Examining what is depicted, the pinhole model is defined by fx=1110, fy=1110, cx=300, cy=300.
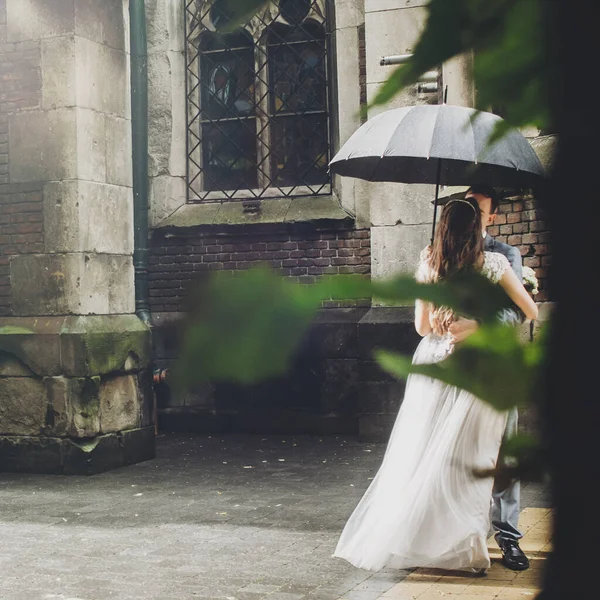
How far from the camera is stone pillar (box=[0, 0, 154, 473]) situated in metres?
8.28

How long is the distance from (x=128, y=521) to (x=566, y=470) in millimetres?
6184

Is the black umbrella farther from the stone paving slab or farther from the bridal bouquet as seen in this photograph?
the stone paving slab

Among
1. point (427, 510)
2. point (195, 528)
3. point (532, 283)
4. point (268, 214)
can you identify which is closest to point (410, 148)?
point (427, 510)

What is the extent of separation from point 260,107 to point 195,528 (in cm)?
552

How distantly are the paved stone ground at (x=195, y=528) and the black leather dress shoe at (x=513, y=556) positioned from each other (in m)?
0.50

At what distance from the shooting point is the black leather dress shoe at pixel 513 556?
4.96 meters

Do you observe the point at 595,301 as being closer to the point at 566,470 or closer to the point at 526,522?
the point at 566,470

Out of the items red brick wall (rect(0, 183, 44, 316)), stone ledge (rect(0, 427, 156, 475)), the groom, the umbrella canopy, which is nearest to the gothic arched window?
red brick wall (rect(0, 183, 44, 316))

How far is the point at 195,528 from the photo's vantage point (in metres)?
6.20

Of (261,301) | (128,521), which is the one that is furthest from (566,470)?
(128,521)

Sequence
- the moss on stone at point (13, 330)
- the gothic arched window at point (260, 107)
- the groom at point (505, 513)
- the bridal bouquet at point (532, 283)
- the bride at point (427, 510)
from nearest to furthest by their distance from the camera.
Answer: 1. the bridal bouquet at point (532, 283)
2. the bride at point (427, 510)
3. the groom at point (505, 513)
4. the moss on stone at point (13, 330)
5. the gothic arched window at point (260, 107)

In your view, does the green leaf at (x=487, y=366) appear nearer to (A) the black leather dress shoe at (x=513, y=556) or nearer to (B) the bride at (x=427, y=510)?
(B) the bride at (x=427, y=510)

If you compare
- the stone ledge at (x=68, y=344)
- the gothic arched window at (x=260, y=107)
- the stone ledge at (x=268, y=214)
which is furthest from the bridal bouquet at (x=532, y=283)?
the gothic arched window at (x=260, y=107)

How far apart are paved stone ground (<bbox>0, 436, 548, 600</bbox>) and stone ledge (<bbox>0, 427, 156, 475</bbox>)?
0.12m
